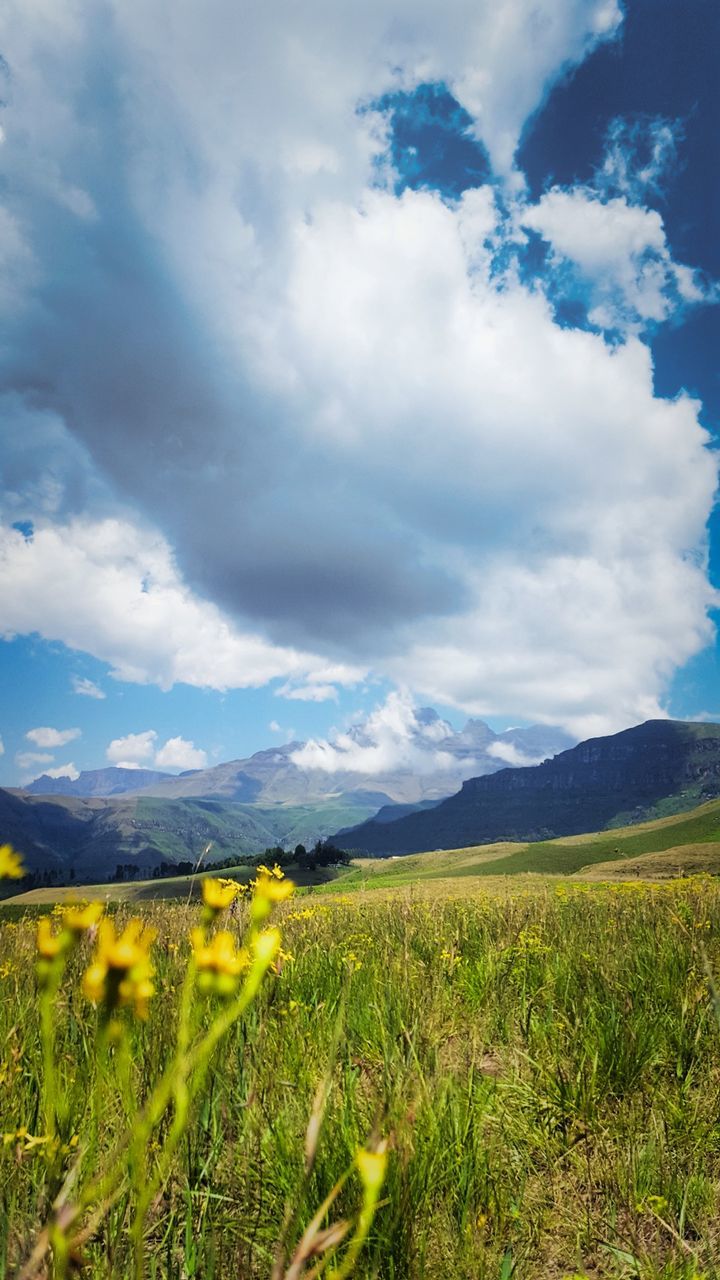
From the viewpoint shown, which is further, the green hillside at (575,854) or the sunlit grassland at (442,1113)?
the green hillside at (575,854)

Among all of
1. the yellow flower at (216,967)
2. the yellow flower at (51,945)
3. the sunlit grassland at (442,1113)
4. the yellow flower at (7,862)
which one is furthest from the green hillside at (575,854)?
the yellow flower at (51,945)

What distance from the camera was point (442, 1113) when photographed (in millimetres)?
3211

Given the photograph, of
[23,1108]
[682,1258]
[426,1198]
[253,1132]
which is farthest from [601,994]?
[23,1108]

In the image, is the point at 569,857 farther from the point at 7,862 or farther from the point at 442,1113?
the point at 7,862

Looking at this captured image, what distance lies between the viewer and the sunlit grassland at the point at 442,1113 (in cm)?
274

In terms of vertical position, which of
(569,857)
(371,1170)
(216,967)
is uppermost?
(216,967)

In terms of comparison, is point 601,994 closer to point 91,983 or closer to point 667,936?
point 667,936

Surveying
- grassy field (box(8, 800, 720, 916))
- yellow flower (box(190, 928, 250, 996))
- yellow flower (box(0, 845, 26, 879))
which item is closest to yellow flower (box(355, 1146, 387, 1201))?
yellow flower (box(190, 928, 250, 996))

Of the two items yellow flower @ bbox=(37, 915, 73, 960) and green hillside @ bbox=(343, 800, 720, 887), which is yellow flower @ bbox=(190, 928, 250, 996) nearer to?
yellow flower @ bbox=(37, 915, 73, 960)

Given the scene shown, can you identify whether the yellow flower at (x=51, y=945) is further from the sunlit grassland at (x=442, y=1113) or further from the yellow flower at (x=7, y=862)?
the sunlit grassland at (x=442, y=1113)

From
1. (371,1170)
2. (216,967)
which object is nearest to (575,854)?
(371,1170)

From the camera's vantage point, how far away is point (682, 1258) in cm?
288

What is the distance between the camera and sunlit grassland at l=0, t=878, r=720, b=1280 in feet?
8.98

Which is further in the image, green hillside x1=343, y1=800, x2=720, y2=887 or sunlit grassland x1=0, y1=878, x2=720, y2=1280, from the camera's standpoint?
green hillside x1=343, y1=800, x2=720, y2=887
